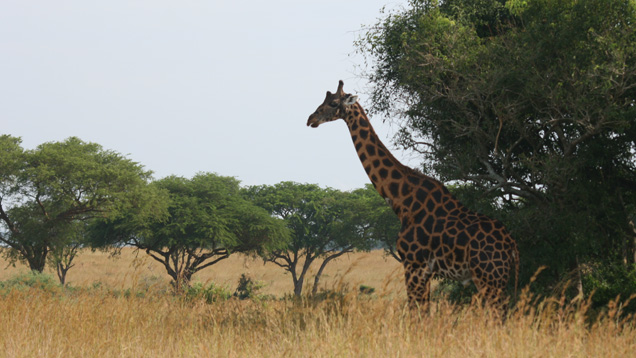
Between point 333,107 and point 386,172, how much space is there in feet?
4.85

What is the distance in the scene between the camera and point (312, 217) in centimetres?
4784

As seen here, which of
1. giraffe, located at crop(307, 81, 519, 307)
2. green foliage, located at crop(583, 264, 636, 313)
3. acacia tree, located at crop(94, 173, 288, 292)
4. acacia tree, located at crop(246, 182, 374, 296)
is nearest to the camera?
giraffe, located at crop(307, 81, 519, 307)

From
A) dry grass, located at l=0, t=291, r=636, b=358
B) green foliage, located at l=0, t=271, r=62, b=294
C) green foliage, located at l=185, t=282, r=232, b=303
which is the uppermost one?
green foliage, located at l=0, t=271, r=62, b=294

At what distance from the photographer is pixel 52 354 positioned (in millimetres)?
7043

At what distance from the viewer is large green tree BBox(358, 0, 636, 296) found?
1180 cm

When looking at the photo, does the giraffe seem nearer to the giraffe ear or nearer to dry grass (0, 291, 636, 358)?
the giraffe ear

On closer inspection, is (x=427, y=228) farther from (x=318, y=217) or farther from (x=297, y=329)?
(x=318, y=217)

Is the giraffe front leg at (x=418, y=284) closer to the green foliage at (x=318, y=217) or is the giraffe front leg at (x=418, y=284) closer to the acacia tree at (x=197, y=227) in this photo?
the acacia tree at (x=197, y=227)

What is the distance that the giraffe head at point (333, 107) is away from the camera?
11.2 m

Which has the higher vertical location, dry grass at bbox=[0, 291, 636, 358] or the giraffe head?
the giraffe head

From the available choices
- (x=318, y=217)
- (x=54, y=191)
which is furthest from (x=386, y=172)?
(x=318, y=217)

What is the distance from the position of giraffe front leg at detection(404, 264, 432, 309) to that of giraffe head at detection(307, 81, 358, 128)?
293 centimetres

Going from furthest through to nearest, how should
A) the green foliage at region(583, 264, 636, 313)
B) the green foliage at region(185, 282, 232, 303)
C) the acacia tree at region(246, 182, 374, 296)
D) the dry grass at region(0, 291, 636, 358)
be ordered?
the acacia tree at region(246, 182, 374, 296)
the green foliage at region(583, 264, 636, 313)
the green foliage at region(185, 282, 232, 303)
the dry grass at region(0, 291, 636, 358)

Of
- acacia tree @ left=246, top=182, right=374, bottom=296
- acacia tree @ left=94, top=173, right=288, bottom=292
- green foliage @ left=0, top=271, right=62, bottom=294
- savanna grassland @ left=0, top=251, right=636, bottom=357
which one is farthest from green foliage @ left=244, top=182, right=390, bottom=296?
savanna grassland @ left=0, top=251, right=636, bottom=357
